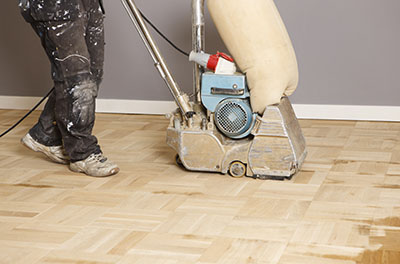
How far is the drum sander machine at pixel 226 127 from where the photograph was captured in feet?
6.86

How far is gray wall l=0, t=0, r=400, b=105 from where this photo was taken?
2975 mm

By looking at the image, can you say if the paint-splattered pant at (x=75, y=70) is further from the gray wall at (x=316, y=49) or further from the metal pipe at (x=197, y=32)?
the gray wall at (x=316, y=49)

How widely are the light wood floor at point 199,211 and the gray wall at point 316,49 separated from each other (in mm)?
501

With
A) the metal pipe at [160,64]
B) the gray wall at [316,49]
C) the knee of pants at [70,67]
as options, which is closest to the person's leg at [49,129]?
the knee of pants at [70,67]

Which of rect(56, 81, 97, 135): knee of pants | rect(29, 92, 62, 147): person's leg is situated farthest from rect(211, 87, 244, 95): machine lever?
rect(29, 92, 62, 147): person's leg

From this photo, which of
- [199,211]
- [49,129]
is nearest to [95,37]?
[49,129]

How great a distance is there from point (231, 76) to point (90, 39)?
60 centimetres

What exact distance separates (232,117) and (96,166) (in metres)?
0.53

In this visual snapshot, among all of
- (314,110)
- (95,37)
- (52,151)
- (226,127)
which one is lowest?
(314,110)

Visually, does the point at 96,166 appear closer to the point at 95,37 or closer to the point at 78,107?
the point at 78,107

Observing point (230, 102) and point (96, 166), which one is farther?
point (96, 166)

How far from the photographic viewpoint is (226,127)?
7.02 feet

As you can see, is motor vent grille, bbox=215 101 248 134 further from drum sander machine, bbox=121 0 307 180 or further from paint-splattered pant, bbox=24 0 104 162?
paint-splattered pant, bbox=24 0 104 162

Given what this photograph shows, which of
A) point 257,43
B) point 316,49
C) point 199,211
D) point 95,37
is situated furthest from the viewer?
point 316,49
